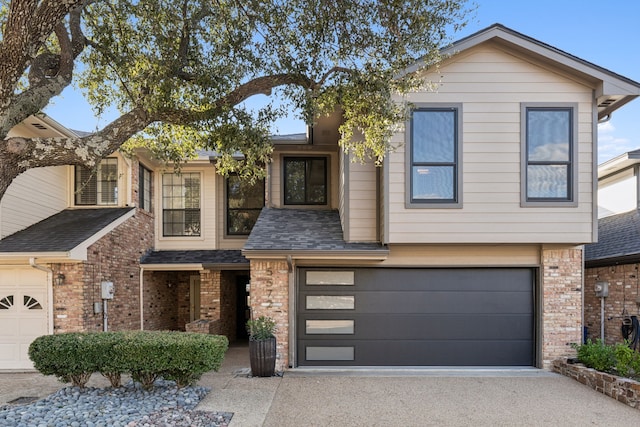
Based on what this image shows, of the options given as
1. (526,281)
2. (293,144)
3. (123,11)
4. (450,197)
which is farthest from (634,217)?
(123,11)

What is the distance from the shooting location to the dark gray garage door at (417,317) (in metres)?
8.87

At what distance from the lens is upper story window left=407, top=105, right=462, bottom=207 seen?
8.14 m

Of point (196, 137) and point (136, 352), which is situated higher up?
point (196, 137)

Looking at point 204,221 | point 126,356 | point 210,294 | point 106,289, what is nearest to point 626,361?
point 126,356

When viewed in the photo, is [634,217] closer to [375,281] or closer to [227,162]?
[375,281]

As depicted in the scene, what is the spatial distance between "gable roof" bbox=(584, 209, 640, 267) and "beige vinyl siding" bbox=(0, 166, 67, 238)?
498 inches

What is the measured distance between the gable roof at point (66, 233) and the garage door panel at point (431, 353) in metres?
4.86

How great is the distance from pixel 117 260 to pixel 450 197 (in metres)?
7.50

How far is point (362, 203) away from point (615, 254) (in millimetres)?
5799

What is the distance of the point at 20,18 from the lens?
17.1 feet

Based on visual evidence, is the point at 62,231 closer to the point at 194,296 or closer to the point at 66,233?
the point at 66,233

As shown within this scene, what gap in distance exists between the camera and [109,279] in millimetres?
10117

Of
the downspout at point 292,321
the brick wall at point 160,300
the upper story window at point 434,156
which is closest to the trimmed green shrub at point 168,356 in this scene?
the downspout at point 292,321

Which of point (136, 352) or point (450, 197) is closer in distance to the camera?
point (136, 352)
